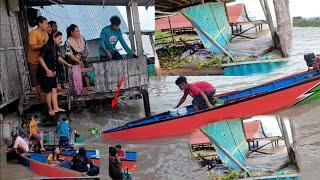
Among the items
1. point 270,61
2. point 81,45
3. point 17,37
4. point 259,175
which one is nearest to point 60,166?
point 259,175

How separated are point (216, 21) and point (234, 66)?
70 cm

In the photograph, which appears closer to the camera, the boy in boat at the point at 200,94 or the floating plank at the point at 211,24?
the floating plank at the point at 211,24

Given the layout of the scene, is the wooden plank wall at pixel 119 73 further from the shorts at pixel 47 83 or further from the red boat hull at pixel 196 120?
the shorts at pixel 47 83

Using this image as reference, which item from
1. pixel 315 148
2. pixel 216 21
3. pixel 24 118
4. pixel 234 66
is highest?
pixel 216 21

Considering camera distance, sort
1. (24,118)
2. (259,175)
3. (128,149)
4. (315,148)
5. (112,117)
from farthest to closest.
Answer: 1. (112,117)
2. (24,118)
3. (128,149)
4. (315,148)
5. (259,175)

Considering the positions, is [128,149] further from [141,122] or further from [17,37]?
[17,37]

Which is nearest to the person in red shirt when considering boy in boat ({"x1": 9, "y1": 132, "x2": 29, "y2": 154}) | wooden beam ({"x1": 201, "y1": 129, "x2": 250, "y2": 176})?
boy in boat ({"x1": 9, "y1": 132, "x2": 29, "y2": 154})

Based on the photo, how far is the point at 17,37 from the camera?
11.0 meters

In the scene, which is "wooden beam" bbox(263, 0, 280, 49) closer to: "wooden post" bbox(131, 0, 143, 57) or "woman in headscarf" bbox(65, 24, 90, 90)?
"wooden post" bbox(131, 0, 143, 57)

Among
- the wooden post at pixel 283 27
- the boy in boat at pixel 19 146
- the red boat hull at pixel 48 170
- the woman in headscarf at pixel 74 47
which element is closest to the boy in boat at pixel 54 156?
the red boat hull at pixel 48 170

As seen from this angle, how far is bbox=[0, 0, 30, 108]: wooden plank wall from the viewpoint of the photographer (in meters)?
9.45

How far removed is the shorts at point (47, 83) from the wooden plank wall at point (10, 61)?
2.59 ft

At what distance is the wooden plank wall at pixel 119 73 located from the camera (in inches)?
402

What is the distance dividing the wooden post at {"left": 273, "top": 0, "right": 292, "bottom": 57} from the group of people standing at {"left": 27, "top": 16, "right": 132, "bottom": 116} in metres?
3.75
